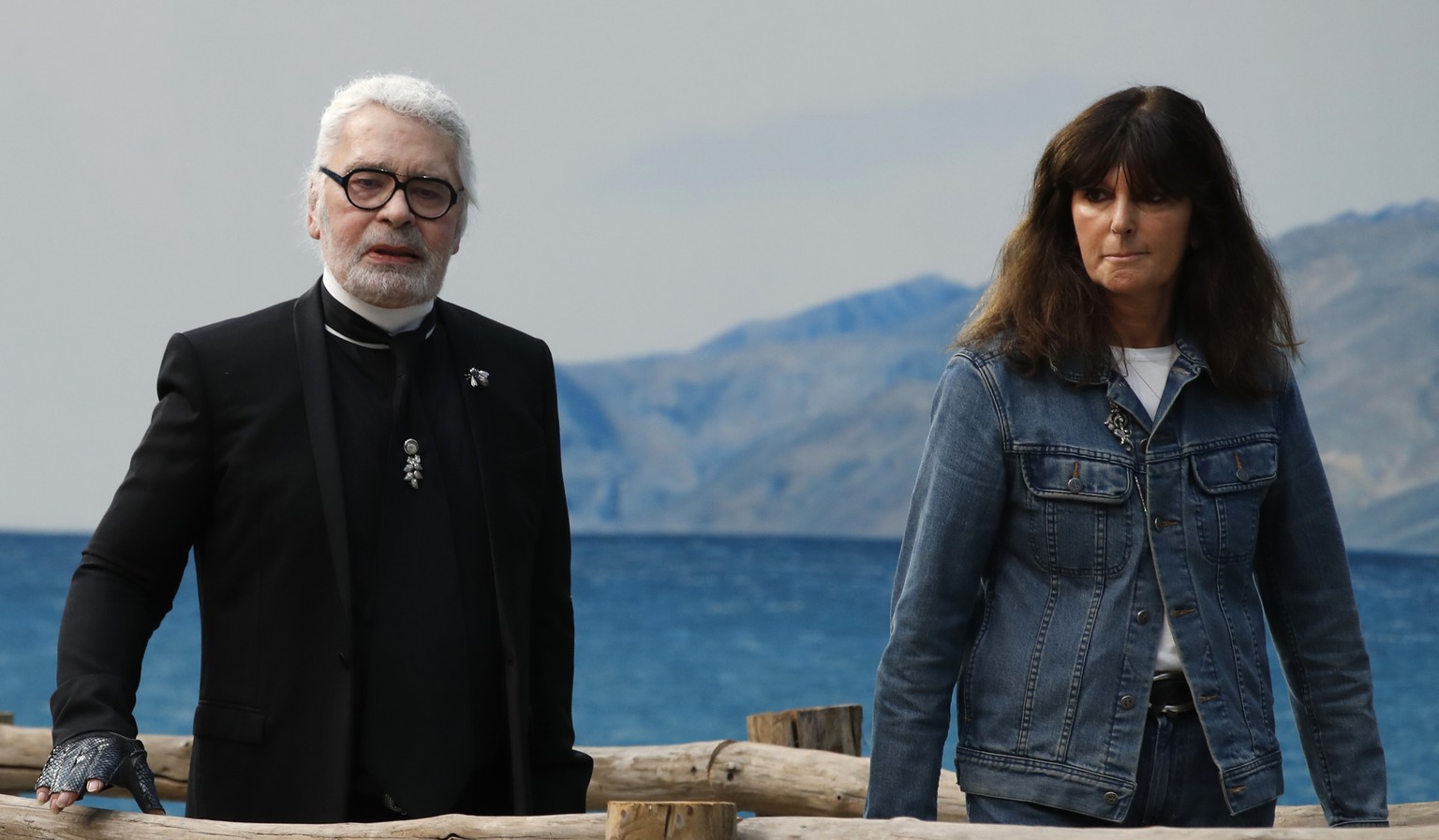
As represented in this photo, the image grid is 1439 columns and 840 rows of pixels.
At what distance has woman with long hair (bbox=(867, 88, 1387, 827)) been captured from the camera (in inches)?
100

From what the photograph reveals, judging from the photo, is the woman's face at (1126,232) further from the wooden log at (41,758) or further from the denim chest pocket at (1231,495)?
the wooden log at (41,758)

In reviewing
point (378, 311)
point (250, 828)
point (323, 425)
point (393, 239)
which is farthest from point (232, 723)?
point (393, 239)

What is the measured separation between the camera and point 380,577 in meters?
2.82

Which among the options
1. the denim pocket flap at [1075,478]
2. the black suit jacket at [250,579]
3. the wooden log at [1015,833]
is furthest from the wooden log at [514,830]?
the denim pocket flap at [1075,478]

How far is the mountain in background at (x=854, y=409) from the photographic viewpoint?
73.2 m

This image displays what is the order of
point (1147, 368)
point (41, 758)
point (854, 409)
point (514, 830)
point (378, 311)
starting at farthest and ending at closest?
point (854, 409) < point (41, 758) < point (378, 311) < point (1147, 368) < point (514, 830)

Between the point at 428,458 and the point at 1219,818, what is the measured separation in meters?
1.39

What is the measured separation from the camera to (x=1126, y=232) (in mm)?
2633

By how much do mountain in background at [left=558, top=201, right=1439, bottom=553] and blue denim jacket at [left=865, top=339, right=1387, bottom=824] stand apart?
233 feet

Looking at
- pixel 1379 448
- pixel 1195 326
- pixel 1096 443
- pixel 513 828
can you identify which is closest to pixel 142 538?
pixel 513 828

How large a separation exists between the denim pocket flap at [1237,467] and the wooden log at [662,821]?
0.90m

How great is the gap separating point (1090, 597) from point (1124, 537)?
0.35ft

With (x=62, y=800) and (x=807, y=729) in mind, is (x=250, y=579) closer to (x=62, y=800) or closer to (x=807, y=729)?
(x=62, y=800)

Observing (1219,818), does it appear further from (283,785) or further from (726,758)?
(726,758)
